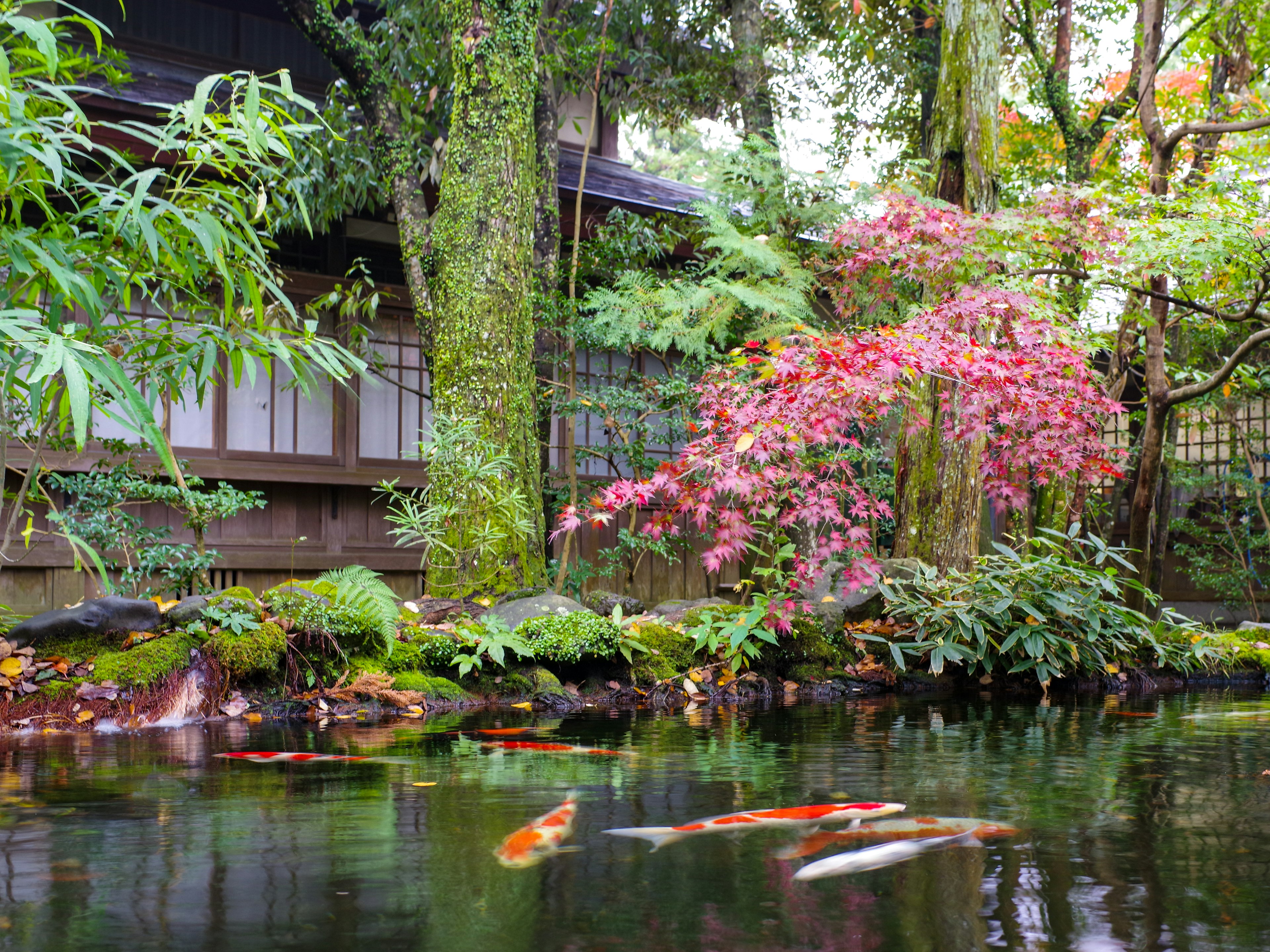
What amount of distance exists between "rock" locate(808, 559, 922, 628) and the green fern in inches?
100

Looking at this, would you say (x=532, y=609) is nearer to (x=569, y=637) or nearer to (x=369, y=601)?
(x=569, y=637)

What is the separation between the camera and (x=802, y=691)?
6121 millimetres

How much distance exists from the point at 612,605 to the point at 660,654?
911 mm

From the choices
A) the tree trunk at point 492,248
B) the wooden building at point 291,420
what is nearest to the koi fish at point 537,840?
the tree trunk at point 492,248

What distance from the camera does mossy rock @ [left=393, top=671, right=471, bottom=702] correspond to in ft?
17.1

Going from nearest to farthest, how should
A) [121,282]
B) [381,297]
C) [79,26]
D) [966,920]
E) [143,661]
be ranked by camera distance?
[966,920], [121,282], [143,661], [381,297], [79,26]

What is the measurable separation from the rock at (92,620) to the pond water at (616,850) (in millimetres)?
754

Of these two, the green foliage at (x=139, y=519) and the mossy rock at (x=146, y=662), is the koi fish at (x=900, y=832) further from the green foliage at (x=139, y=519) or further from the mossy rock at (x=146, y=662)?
the green foliage at (x=139, y=519)

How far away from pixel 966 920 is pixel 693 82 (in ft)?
28.8

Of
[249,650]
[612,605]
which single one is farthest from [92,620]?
[612,605]

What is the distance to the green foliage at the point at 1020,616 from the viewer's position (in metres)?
6.18

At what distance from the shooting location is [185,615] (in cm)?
495

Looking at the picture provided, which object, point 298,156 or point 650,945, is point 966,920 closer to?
point 650,945

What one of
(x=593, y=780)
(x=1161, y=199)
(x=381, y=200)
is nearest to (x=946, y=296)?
(x=1161, y=199)
